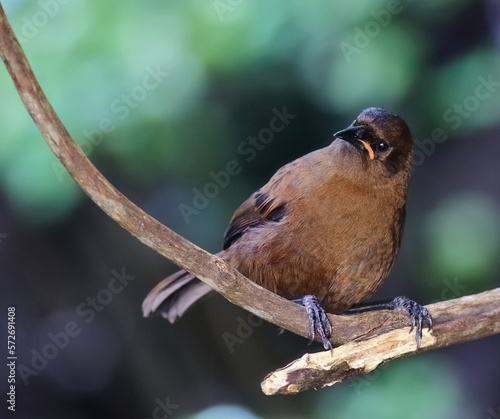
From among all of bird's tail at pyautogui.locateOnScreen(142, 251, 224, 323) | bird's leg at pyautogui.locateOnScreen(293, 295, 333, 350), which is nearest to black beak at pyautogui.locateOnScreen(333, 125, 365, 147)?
bird's leg at pyautogui.locateOnScreen(293, 295, 333, 350)

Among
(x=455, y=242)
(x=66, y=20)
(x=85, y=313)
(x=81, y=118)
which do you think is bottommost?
(x=455, y=242)

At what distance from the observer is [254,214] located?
2.79 metres

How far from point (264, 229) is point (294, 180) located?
27 centimetres

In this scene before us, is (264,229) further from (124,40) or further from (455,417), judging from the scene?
(455,417)

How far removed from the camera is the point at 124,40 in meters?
2.87

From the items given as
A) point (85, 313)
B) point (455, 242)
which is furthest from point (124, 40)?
point (455, 242)

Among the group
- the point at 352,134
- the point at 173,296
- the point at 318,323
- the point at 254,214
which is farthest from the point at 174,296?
the point at 352,134

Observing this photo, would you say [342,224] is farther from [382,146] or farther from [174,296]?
[174,296]

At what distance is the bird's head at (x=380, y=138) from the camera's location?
252 cm

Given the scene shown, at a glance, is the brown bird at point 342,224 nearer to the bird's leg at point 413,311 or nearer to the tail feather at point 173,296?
the bird's leg at point 413,311

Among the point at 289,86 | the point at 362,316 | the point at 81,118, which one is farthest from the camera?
the point at 289,86

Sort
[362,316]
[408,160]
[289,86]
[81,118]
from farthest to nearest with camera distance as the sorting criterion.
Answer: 1. [289,86]
2. [81,118]
3. [408,160]
4. [362,316]

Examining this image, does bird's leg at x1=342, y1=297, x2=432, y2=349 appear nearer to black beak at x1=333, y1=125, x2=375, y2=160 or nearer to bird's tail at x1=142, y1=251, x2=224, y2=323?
black beak at x1=333, y1=125, x2=375, y2=160

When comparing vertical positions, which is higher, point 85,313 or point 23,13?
point 23,13
